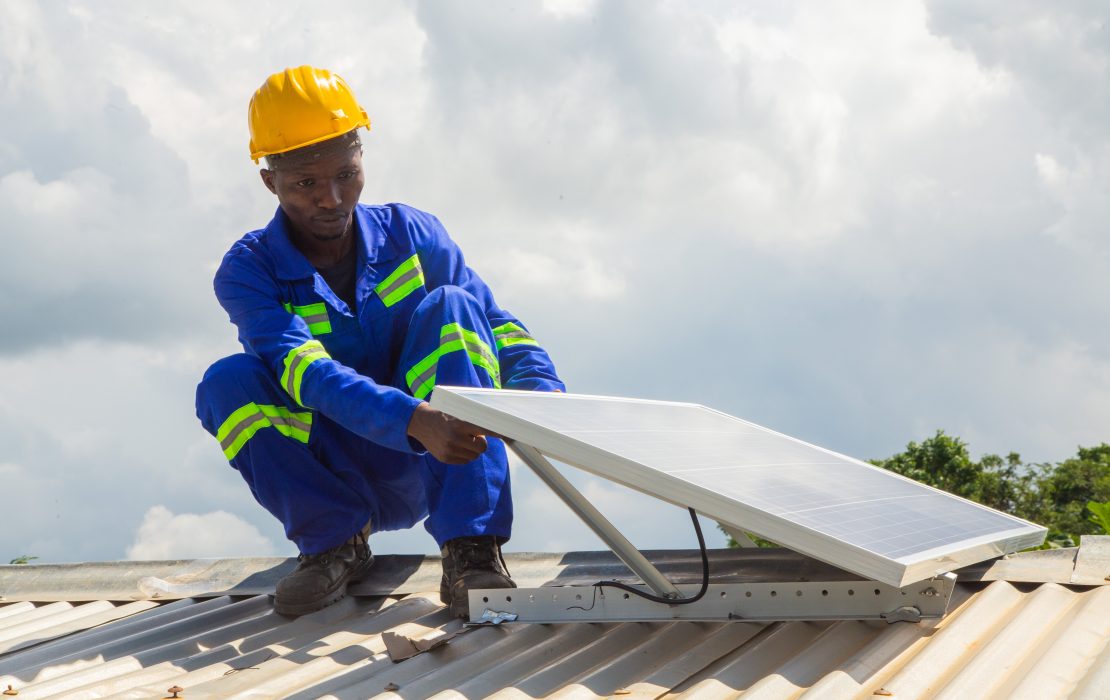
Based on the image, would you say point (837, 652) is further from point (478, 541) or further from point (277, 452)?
point (277, 452)

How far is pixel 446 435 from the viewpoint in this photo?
3.12 m

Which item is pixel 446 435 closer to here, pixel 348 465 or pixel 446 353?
pixel 446 353

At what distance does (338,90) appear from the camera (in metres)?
4.11

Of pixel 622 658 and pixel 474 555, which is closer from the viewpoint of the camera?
pixel 622 658

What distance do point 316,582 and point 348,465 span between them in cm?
42

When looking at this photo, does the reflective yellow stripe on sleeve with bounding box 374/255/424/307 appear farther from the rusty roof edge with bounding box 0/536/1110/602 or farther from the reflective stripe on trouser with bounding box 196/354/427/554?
the rusty roof edge with bounding box 0/536/1110/602

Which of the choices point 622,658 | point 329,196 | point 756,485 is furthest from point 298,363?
point 756,485

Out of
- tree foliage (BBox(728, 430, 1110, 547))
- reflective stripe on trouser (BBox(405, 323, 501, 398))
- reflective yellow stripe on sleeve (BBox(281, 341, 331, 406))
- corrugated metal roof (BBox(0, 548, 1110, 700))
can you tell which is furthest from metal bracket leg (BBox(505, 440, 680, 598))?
tree foliage (BBox(728, 430, 1110, 547))

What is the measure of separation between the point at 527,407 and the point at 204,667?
4.39 ft

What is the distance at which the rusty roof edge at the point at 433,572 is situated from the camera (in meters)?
3.65

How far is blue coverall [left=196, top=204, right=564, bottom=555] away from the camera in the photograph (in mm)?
3580

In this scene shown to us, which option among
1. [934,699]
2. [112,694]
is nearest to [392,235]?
[112,694]

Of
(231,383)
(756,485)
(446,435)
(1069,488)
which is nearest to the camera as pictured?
(756,485)

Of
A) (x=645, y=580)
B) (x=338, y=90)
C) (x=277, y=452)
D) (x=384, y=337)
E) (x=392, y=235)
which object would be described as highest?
(x=338, y=90)
